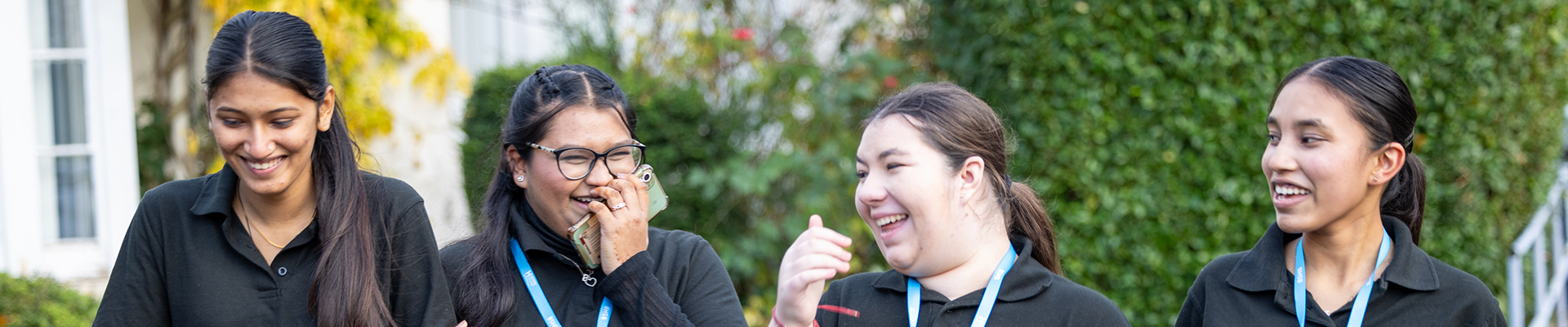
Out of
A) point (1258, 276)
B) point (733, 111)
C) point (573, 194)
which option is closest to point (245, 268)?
point (573, 194)

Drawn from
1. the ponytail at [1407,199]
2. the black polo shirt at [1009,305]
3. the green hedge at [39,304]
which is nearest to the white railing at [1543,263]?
the ponytail at [1407,199]

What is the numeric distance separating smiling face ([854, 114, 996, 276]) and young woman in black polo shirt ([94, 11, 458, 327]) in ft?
3.38

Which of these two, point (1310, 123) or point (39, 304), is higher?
point (1310, 123)

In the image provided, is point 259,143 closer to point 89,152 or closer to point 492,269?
point 492,269

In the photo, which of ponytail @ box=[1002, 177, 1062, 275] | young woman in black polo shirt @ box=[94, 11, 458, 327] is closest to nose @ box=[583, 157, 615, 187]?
young woman in black polo shirt @ box=[94, 11, 458, 327]

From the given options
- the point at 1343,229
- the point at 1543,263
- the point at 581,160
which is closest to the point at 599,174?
the point at 581,160

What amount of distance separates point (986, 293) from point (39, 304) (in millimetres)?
4197

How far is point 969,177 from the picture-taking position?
2148 millimetres

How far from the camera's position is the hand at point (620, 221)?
7.78 feet

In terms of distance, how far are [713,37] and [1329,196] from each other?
13.1 feet

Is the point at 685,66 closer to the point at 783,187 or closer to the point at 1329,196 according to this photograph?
the point at 783,187

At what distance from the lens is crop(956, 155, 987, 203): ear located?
2.13 m

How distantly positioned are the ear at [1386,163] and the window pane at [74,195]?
5867mm

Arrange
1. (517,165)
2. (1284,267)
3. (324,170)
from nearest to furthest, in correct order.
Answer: (324,170)
(1284,267)
(517,165)
